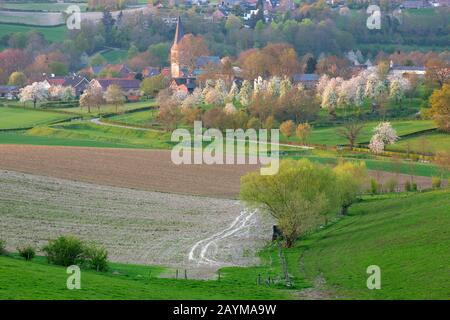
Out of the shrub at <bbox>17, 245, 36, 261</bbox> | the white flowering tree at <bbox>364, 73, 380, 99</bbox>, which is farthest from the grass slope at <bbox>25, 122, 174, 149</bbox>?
the shrub at <bbox>17, 245, 36, 261</bbox>

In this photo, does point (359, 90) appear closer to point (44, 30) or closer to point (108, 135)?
point (108, 135)

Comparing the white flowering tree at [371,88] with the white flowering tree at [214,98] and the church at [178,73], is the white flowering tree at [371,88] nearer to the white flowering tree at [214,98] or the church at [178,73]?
the white flowering tree at [214,98]

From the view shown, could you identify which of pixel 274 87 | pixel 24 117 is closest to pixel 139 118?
pixel 24 117

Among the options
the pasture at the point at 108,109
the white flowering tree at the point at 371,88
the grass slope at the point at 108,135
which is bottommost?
the grass slope at the point at 108,135

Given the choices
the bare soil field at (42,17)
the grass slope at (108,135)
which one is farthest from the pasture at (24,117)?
the bare soil field at (42,17)

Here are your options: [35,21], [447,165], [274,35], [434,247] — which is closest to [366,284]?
[434,247]
